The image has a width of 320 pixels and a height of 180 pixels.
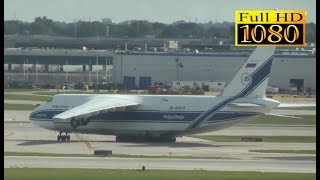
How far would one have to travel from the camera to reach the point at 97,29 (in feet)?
642

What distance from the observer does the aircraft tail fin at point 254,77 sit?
79.4 meters

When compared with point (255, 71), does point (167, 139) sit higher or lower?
lower

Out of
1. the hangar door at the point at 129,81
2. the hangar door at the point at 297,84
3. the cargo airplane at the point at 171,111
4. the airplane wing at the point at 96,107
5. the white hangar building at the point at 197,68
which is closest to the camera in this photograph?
the airplane wing at the point at 96,107

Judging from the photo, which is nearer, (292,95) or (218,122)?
(218,122)

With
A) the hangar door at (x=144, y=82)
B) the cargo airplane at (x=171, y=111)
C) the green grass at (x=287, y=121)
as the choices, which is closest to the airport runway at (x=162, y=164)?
the cargo airplane at (x=171, y=111)

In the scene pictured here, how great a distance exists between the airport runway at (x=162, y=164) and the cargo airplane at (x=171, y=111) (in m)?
14.7

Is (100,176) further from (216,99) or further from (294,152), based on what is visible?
(216,99)

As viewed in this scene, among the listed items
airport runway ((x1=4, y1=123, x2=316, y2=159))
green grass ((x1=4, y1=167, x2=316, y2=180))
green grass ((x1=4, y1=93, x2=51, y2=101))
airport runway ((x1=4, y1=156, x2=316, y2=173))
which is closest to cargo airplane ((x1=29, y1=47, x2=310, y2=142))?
airport runway ((x1=4, y1=123, x2=316, y2=159))

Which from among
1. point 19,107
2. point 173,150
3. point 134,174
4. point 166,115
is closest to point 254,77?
point 166,115

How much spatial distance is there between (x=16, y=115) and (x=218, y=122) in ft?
115

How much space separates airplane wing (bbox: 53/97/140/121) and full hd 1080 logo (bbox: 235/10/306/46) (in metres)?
34.1

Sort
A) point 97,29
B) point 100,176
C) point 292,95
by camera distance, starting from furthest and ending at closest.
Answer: point 97,29, point 292,95, point 100,176

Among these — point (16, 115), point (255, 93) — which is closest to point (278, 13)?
point (255, 93)

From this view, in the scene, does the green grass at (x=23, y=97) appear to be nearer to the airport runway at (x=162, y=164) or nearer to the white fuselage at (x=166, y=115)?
the white fuselage at (x=166, y=115)
